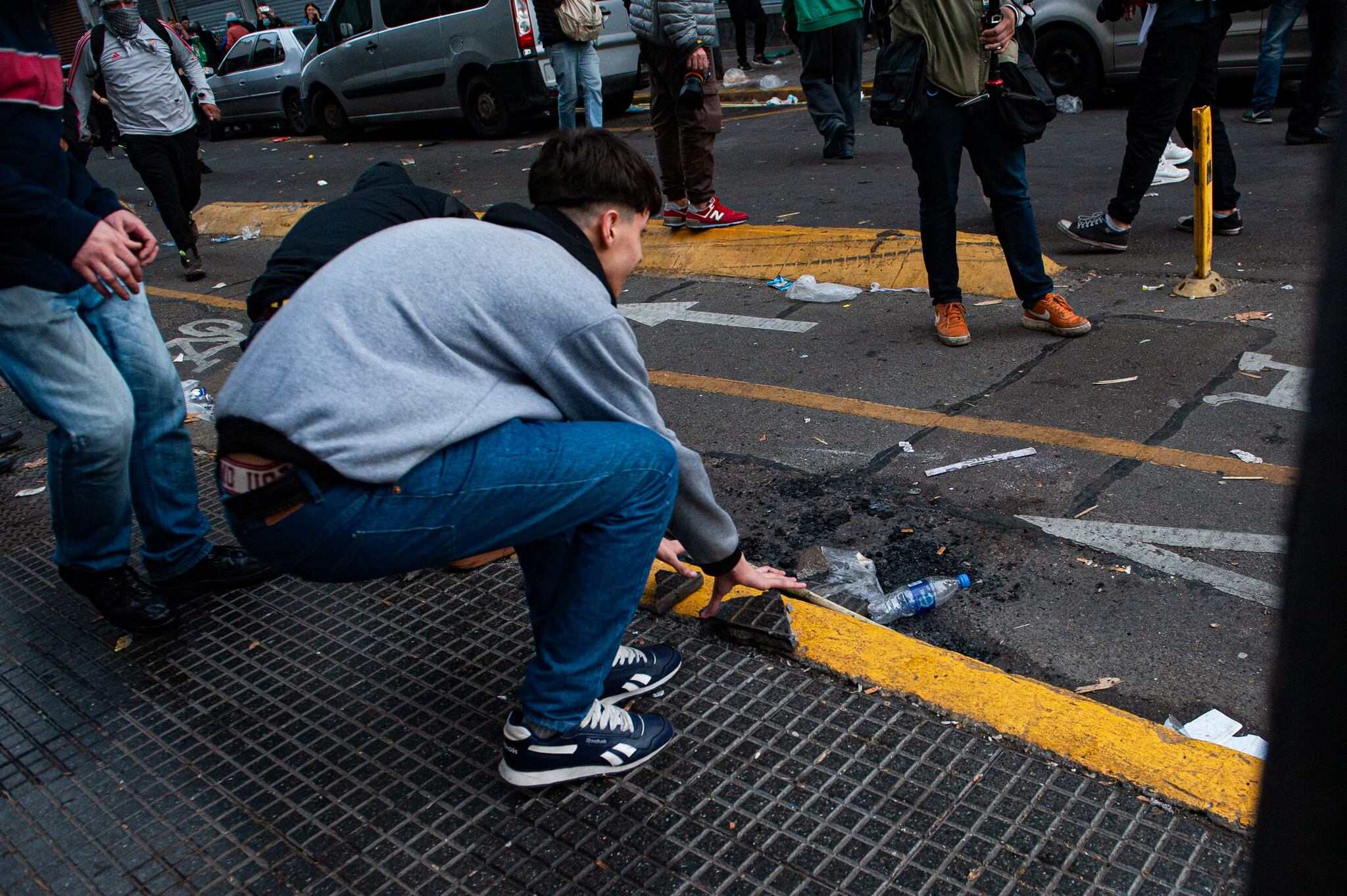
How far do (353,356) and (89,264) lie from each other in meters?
1.13

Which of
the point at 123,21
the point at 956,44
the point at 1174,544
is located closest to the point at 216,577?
the point at 1174,544

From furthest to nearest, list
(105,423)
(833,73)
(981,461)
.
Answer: (833,73) < (981,461) < (105,423)

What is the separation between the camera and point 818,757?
2223 mm

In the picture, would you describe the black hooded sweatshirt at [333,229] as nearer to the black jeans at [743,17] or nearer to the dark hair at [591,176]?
the dark hair at [591,176]

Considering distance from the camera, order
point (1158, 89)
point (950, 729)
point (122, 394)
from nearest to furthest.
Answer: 1. point (950, 729)
2. point (122, 394)
3. point (1158, 89)

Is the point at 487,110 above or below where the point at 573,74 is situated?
below

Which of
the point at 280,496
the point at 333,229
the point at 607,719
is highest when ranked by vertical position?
the point at 333,229

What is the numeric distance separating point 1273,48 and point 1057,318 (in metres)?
4.98

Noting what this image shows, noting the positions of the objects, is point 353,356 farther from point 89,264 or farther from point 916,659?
point 916,659

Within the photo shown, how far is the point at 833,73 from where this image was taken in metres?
8.99

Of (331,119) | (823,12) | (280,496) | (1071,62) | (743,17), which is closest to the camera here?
(280,496)

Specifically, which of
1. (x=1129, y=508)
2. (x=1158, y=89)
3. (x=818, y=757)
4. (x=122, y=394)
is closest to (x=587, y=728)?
(x=818, y=757)

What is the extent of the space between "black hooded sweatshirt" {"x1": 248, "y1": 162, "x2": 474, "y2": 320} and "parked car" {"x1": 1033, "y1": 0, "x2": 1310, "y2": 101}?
7466mm

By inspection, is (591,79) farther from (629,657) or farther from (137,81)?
(629,657)
